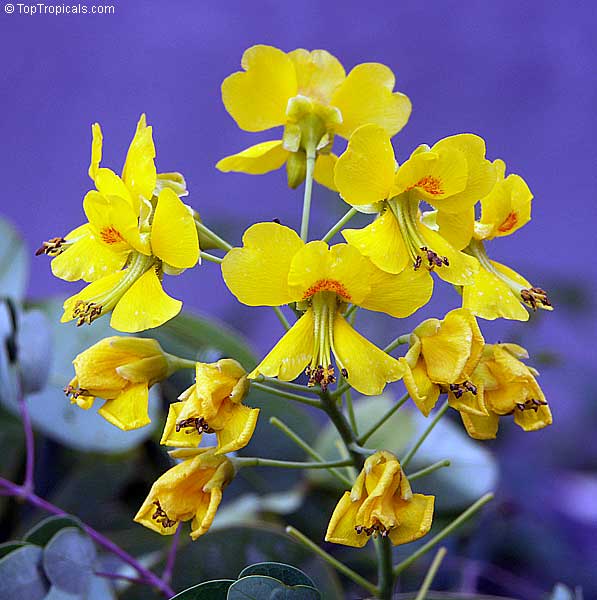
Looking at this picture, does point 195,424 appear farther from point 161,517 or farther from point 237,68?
point 237,68

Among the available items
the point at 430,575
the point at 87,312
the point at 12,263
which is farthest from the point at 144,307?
the point at 12,263

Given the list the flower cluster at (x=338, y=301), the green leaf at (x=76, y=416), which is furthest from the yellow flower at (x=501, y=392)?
the green leaf at (x=76, y=416)

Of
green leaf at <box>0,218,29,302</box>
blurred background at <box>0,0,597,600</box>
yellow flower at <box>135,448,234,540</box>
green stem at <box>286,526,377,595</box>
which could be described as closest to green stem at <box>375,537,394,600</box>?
green stem at <box>286,526,377,595</box>

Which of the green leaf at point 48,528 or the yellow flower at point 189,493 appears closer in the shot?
the yellow flower at point 189,493

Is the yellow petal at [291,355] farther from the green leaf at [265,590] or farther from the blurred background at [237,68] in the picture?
the blurred background at [237,68]

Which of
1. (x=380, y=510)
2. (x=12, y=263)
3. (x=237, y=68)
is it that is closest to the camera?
(x=380, y=510)

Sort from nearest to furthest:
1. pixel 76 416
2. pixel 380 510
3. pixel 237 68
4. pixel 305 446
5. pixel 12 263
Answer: pixel 380 510, pixel 305 446, pixel 76 416, pixel 12 263, pixel 237 68

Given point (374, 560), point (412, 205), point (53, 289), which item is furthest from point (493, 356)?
point (53, 289)

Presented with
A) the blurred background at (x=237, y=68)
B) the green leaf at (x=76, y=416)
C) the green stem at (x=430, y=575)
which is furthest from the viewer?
the blurred background at (x=237, y=68)
